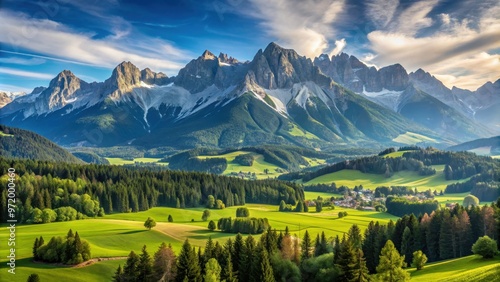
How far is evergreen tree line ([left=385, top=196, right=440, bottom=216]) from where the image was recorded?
15512 cm

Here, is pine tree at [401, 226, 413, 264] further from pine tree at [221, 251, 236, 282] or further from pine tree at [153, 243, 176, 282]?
pine tree at [153, 243, 176, 282]

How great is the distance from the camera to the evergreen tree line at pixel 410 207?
15512 cm

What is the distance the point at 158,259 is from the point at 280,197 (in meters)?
128

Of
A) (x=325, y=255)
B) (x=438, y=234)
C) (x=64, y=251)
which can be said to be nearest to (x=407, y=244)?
(x=438, y=234)

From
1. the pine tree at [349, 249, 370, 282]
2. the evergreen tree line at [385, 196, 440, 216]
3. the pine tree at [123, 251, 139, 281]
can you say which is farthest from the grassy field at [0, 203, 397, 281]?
the pine tree at [349, 249, 370, 282]

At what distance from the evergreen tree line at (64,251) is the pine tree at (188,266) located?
66.9ft

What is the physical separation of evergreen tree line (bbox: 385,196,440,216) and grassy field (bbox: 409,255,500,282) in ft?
299

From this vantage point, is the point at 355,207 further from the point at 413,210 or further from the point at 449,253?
the point at 449,253

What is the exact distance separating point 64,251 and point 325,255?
45117mm

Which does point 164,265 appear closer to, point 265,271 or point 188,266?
point 188,266

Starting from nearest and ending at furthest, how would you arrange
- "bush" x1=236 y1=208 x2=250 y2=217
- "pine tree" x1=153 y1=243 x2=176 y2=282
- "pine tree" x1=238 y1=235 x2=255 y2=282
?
"pine tree" x1=153 y1=243 x2=176 y2=282
"pine tree" x1=238 y1=235 x2=255 y2=282
"bush" x1=236 y1=208 x2=250 y2=217

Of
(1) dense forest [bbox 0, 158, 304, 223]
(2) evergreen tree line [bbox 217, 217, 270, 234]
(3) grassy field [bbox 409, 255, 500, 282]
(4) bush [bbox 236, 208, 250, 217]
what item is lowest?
(3) grassy field [bbox 409, 255, 500, 282]

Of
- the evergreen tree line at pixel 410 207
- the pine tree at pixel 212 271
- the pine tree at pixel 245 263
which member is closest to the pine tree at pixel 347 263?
the pine tree at pixel 245 263

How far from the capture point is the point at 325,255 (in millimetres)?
70812
